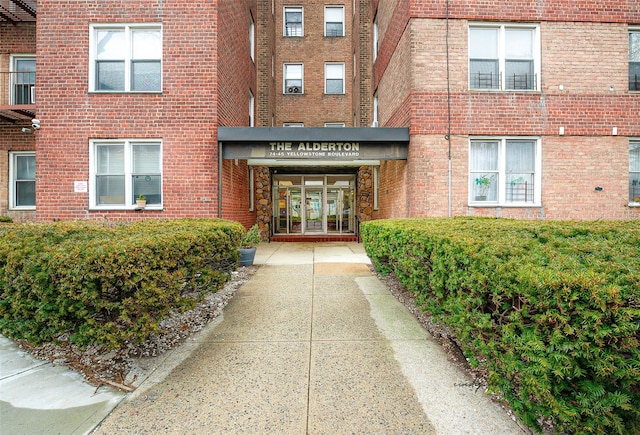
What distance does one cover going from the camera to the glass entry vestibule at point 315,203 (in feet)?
51.2

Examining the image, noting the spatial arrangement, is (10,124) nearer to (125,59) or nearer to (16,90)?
(16,90)

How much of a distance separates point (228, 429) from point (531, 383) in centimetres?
191

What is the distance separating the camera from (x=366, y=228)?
7.27 metres

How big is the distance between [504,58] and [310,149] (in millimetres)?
5387

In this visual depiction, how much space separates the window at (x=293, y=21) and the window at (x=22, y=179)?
1256 cm

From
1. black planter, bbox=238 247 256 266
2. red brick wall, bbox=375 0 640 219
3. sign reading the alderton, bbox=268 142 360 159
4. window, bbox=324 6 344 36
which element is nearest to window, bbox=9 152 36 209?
black planter, bbox=238 247 256 266

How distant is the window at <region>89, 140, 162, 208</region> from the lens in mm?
8156

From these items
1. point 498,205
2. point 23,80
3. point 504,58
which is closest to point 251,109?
point 23,80

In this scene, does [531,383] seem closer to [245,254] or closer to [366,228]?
[366,228]

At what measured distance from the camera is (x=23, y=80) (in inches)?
377

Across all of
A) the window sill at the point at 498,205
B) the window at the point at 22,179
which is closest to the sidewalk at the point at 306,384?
the window sill at the point at 498,205

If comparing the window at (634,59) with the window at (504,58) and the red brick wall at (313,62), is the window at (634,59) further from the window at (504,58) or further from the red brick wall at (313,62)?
the red brick wall at (313,62)

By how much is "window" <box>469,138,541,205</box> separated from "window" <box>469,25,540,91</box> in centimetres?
145

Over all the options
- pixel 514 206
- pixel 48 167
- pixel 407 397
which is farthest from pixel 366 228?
pixel 48 167
